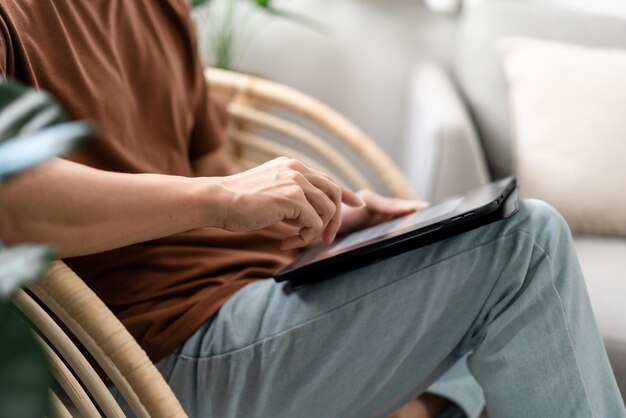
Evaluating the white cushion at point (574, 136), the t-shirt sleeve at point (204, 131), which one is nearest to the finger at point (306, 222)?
the t-shirt sleeve at point (204, 131)

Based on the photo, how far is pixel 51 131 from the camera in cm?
36

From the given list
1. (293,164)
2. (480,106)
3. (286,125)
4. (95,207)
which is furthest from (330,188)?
(480,106)

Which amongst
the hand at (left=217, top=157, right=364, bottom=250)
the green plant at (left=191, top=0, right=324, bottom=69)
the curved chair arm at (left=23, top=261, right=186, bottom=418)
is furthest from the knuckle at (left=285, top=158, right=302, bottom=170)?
the green plant at (left=191, top=0, right=324, bottom=69)

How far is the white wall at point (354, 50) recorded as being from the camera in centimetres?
196

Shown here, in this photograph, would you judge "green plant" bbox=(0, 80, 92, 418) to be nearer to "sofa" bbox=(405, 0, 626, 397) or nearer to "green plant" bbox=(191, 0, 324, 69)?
"sofa" bbox=(405, 0, 626, 397)

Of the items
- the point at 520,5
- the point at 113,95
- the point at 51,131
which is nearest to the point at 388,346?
the point at 113,95

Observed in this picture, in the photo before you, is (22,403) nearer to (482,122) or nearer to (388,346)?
(388,346)

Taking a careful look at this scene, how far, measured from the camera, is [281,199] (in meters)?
0.76

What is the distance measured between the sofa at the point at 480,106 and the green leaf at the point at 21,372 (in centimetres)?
103

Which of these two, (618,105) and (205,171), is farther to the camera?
(618,105)

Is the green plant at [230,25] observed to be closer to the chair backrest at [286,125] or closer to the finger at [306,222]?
the chair backrest at [286,125]

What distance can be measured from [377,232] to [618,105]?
2.43 feet

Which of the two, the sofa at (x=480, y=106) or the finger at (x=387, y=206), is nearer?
the finger at (x=387, y=206)

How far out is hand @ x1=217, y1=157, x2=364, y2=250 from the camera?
757 millimetres
